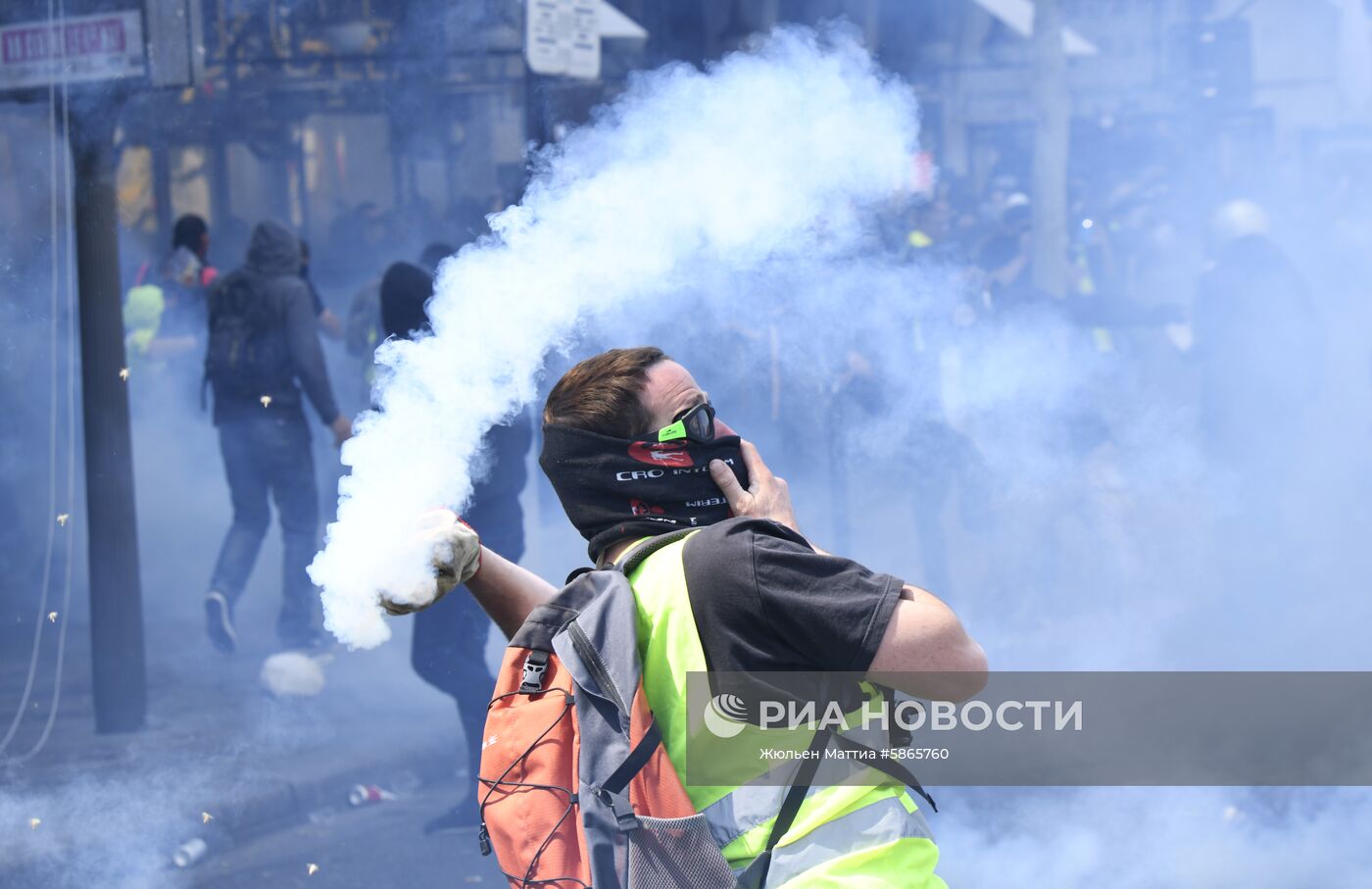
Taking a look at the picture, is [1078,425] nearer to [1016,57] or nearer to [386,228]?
[1016,57]

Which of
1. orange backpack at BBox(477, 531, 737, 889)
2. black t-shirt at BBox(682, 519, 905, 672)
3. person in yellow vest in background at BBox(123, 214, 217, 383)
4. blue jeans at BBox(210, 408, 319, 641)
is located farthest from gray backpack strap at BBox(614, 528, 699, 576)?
person in yellow vest in background at BBox(123, 214, 217, 383)

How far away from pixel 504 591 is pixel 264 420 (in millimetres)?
3806

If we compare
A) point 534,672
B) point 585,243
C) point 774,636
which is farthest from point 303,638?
point 774,636

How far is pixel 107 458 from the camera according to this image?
16.1ft

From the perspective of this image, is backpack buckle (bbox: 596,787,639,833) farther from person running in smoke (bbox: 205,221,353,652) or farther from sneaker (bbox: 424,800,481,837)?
person running in smoke (bbox: 205,221,353,652)

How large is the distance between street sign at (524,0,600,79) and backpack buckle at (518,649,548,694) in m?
3.55

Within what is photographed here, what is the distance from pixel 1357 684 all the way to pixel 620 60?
12.1 feet

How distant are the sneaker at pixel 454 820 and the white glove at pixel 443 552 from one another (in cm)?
244

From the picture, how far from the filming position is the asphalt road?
3896 mm

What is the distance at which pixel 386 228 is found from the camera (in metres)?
6.73

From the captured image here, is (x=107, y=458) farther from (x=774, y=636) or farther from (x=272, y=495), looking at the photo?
(x=774, y=636)

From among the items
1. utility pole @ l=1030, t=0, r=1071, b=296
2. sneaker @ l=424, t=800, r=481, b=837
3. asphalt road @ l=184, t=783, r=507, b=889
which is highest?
utility pole @ l=1030, t=0, r=1071, b=296


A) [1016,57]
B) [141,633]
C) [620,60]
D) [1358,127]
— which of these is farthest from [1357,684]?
[141,633]

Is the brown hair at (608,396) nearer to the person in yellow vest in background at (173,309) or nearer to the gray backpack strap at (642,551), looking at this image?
the gray backpack strap at (642,551)
